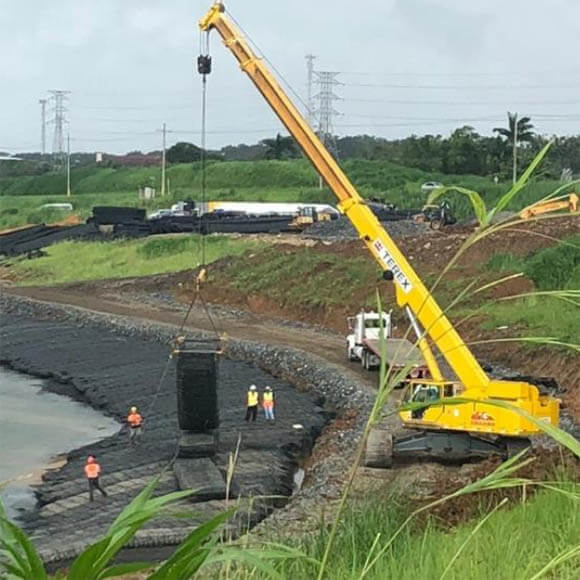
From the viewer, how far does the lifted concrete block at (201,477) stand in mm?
17141

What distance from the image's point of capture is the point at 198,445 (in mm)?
20344

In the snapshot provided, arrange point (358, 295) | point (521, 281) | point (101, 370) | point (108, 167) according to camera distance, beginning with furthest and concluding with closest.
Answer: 1. point (108, 167)
2. point (358, 295)
3. point (101, 370)
4. point (521, 281)

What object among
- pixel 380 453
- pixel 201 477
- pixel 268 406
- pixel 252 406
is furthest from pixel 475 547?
pixel 268 406

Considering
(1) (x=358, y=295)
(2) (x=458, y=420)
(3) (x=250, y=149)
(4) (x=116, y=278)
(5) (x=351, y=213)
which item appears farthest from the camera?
(3) (x=250, y=149)

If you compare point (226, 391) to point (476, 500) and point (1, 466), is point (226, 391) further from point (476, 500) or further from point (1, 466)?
point (476, 500)

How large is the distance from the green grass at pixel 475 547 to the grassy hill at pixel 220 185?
56938 mm

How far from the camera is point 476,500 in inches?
384

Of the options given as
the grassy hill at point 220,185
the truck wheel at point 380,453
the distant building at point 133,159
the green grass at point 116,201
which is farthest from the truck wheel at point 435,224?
the distant building at point 133,159

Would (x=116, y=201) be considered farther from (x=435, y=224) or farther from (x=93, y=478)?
(x=93, y=478)

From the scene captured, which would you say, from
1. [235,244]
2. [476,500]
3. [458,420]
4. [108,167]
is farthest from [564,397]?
[108,167]

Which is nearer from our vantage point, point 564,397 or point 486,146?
point 564,397

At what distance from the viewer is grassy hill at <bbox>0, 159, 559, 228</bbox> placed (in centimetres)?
7362

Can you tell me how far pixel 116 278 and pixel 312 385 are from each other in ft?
77.4

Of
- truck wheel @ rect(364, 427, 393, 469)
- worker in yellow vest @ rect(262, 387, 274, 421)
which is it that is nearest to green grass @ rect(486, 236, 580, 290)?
worker in yellow vest @ rect(262, 387, 274, 421)
